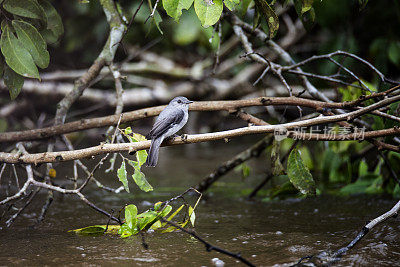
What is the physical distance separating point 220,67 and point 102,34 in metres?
2.12

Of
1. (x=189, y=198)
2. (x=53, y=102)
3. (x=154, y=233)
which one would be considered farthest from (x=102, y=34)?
(x=154, y=233)

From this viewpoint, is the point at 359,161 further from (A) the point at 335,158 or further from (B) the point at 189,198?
(B) the point at 189,198

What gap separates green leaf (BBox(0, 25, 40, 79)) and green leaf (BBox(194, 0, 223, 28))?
1.16 meters

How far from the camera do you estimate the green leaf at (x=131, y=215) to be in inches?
111

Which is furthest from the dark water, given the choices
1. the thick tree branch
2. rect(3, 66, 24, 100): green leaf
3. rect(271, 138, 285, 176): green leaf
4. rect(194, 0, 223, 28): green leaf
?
rect(194, 0, 223, 28): green leaf

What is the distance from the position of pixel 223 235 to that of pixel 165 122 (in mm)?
916

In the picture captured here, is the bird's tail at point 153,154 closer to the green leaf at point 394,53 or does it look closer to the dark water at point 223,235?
the dark water at point 223,235

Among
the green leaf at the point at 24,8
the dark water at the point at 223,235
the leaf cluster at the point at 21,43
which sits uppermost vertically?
the green leaf at the point at 24,8

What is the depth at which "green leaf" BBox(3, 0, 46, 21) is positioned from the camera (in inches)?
116

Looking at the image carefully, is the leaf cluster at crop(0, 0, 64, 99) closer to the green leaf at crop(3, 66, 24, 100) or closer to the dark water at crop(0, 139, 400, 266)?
the green leaf at crop(3, 66, 24, 100)

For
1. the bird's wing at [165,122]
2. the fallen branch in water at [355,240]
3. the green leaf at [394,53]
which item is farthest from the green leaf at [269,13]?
the green leaf at [394,53]

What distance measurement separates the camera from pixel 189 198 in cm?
459

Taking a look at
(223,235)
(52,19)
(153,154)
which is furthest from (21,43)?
(223,235)

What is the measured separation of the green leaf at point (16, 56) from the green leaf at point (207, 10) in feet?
3.79
